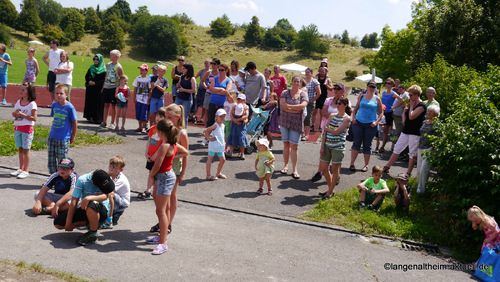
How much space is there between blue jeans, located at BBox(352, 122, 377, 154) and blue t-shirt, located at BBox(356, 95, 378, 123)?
11 cm

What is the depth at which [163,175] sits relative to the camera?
593 cm

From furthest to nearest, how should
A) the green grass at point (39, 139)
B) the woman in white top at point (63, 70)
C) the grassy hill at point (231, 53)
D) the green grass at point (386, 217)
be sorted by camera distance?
1. the grassy hill at point (231, 53)
2. the woman in white top at point (63, 70)
3. the green grass at point (39, 139)
4. the green grass at point (386, 217)

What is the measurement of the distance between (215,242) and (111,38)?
3797 inches

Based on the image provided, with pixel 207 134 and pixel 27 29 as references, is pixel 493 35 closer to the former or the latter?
pixel 207 134

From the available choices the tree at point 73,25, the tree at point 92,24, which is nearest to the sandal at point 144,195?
the tree at point 73,25

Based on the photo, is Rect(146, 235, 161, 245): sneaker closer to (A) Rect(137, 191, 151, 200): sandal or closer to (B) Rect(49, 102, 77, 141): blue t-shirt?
(A) Rect(137, 191, 151, 200): sandal

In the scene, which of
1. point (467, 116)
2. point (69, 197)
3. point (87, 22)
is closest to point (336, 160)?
point (467, 116)

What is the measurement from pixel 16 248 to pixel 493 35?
871 inches

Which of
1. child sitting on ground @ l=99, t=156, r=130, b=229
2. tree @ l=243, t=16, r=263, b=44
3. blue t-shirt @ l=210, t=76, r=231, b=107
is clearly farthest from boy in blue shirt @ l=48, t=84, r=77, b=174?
tree @ l=243, t=16, r=263, b=44

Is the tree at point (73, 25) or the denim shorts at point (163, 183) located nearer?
the denim shorts at point (163, 183)

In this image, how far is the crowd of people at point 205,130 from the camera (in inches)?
244

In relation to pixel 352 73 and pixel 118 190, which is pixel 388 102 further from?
pixel 352 73

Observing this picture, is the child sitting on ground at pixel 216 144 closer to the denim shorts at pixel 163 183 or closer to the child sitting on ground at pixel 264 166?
the child sitting on ground at pixel 264 166

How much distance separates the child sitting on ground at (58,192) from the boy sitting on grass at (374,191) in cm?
483
